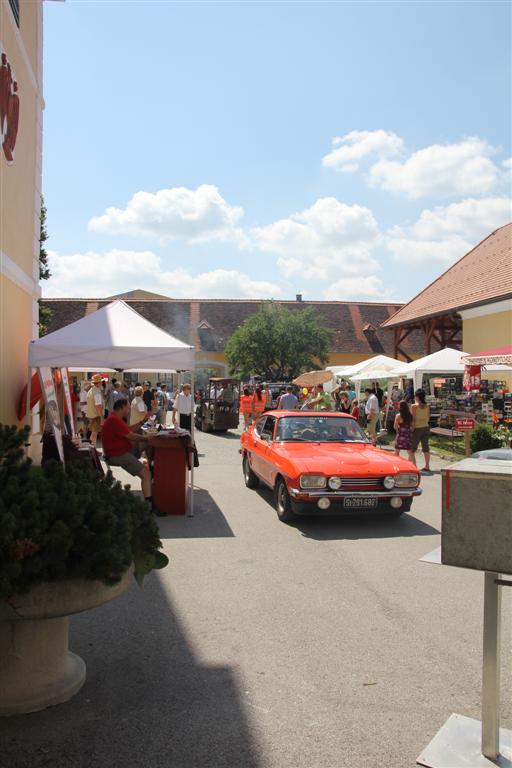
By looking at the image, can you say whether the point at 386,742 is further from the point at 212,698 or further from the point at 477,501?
the point at 477,501

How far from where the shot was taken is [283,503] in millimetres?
8367

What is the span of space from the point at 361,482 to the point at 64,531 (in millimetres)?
5266

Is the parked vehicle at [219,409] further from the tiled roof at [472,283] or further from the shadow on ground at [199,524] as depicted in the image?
the shadow on ground at [199,524]

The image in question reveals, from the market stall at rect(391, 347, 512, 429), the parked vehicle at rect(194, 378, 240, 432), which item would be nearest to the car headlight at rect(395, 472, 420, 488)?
the market stall at rect(391, 347, 512, 429)

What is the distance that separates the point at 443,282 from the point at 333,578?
27.8m

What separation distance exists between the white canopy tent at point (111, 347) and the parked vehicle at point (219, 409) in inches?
524

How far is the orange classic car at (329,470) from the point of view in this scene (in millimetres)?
7750

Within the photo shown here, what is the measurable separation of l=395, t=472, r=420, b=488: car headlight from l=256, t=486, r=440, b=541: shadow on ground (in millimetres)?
573

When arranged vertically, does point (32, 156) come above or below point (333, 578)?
above

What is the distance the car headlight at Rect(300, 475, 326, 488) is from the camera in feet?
25.3

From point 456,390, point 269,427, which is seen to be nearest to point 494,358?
point 456,390

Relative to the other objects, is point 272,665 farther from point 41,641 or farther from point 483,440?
point 483,440

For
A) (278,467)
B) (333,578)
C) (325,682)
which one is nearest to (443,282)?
(278,467)

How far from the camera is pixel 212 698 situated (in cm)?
364
